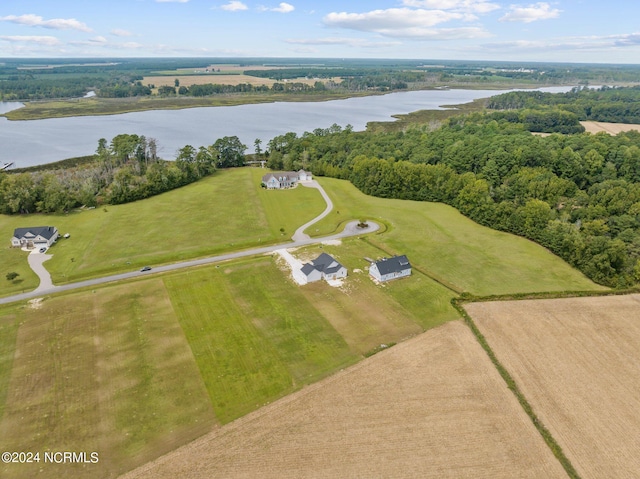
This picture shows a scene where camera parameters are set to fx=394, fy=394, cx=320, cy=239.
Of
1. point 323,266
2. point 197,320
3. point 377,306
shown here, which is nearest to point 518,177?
Result: point 323,266

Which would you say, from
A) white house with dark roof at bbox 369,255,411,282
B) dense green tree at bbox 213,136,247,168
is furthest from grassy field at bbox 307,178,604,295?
dense green tree at bbox 213,136,247,168

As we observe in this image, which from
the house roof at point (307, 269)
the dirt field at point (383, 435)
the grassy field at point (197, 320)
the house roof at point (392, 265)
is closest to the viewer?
the dirt field at point (383, 435)

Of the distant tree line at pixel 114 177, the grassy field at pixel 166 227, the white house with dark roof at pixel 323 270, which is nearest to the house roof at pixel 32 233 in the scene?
the grassy field at pixel 166 227

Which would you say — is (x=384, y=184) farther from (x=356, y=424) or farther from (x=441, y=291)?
(x=356, y=424)

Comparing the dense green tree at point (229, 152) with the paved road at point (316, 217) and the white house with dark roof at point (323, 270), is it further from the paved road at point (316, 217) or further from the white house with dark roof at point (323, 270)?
the white house with dark roof at point (323, 270)

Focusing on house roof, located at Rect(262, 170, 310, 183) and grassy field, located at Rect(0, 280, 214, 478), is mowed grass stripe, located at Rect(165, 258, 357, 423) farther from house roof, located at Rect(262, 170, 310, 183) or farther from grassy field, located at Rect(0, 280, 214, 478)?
house roof, located at Rect(262, 170, 310, 183)

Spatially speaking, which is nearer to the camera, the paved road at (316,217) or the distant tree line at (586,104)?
the paved road at (316,217)
